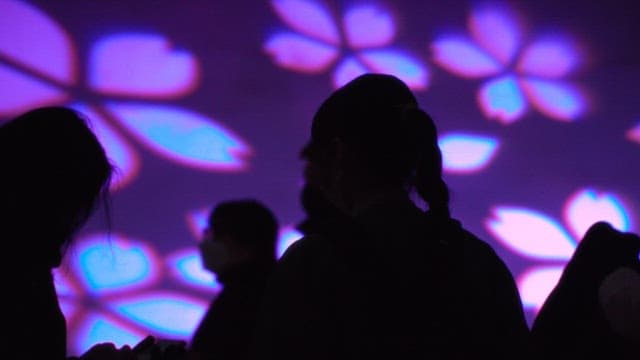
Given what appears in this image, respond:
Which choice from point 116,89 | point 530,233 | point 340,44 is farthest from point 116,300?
point 530,233

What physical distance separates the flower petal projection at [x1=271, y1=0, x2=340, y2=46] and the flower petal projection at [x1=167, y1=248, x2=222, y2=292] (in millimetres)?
810

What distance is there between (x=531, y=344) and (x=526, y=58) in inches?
73.3

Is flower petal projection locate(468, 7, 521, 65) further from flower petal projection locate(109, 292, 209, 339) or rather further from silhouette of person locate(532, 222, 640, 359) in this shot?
silhouette of person locate(532, 222, 640, 359)

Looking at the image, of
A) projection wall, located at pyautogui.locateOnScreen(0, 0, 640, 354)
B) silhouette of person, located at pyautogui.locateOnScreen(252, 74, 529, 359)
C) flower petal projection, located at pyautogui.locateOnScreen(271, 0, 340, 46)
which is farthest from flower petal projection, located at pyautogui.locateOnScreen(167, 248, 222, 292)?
silhouette of person, located at pyautogui.locateOnScreen(252, 74, 529, 359)

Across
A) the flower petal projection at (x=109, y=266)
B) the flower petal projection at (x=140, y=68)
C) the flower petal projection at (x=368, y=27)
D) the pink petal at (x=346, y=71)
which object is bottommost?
the flower petal projection at (x=109, y=266)

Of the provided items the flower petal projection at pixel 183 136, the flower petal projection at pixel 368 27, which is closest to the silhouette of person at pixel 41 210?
the flower petal projection at pixel 183 136

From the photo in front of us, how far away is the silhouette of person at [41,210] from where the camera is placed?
2.38ft

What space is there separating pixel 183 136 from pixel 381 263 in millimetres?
1692

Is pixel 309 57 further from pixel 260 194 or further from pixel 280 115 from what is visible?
Result: pixel 260 194

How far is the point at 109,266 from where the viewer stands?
2.08 m

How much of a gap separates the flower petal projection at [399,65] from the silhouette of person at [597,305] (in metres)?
1.61

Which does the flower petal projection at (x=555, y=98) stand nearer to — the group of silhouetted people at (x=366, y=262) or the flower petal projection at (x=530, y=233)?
the flower petal projection at (x=530, y=233)

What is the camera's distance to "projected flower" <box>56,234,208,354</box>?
2033 millimetres

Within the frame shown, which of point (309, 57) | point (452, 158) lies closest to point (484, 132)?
point (452, 158)
